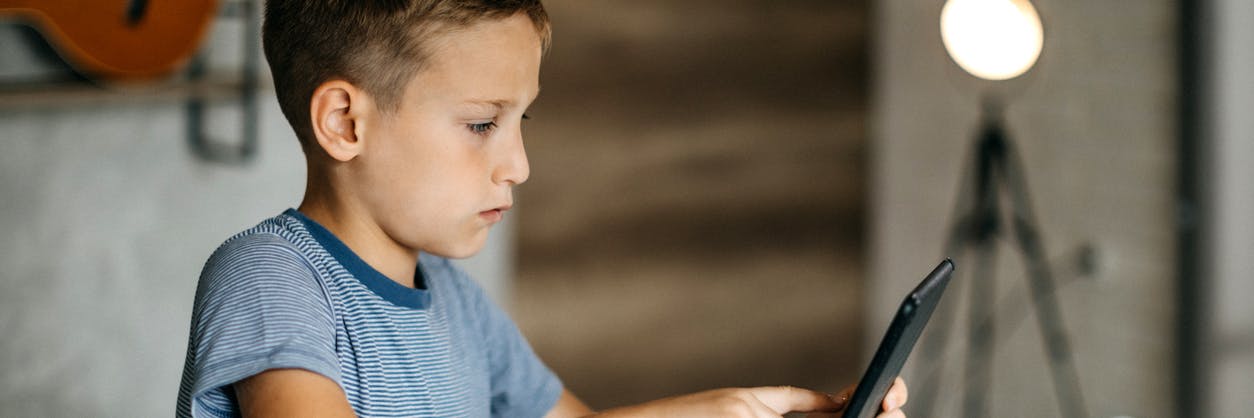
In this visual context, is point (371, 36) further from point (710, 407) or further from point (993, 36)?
point (993, 36)

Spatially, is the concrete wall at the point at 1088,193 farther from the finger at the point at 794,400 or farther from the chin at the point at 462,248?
the chin at the point at 462,248

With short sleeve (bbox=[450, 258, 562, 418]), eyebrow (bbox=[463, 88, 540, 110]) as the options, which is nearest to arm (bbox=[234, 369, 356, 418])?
eyebrow (bbox=[463, 88, 540, 110])

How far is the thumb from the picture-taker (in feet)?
3.33

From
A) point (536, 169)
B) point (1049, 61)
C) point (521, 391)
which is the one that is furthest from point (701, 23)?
point (521, 391)

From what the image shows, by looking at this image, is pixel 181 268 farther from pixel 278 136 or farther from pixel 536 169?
pixel 536 169

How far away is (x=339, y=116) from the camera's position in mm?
946

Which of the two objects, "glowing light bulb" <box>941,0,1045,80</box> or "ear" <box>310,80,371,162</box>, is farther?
"glowing light bulb" <box>941,0,1045,80</box>

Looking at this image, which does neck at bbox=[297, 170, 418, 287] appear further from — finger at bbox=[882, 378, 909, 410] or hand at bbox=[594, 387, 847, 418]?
finger at bbox=[882, 378, 909, 410]

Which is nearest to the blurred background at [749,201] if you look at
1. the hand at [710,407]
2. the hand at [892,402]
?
the hand at [710,407]

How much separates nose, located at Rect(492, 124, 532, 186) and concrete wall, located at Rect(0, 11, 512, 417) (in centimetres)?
111

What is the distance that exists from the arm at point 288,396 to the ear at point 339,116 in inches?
7.7

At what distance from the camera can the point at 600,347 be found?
2951mm

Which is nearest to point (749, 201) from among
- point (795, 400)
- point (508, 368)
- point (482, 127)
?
point (508, 368)

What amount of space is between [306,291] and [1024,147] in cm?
223
